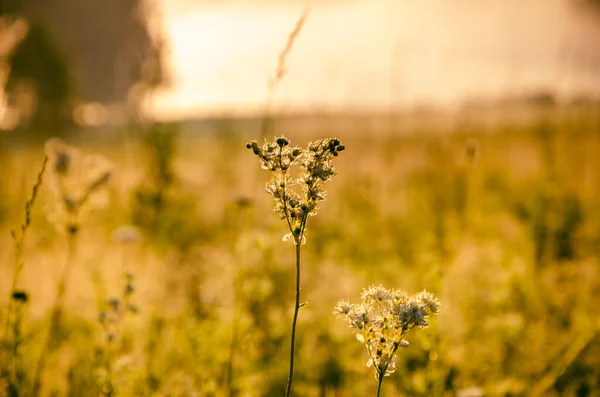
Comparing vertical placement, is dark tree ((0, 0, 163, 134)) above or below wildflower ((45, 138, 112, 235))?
above

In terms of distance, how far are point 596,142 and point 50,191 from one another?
1506 cm

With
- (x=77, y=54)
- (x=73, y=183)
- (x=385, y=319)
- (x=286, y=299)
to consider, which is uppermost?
(x=77, y=54)

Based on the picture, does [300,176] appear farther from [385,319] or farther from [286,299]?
[286,299]

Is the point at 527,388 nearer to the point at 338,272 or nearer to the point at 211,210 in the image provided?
the point at 338,272

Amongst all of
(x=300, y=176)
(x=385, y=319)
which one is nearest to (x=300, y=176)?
(x=300, y=176)

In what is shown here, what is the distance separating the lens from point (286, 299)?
486 centimetres

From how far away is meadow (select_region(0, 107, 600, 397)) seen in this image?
317cm

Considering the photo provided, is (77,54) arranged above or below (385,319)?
above

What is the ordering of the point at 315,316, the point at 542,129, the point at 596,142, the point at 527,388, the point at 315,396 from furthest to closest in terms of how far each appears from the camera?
the point at 596,142, the point at 542,129, the point at 315,316, the point at 527,388, the point at 315,396

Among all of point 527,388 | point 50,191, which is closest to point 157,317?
point 50,191

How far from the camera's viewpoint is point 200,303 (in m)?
4.70

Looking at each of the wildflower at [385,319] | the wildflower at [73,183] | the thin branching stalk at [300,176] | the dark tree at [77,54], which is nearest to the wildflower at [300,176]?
the thin branching stalk at [300,176]

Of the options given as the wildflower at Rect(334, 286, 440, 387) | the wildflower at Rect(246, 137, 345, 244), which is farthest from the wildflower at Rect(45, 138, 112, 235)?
the wildflower at Rect(334, 286, 440, 387)

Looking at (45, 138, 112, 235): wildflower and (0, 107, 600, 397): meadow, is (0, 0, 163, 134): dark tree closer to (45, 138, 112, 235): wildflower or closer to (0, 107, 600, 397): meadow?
(45, 138, 112, 235): wildflower
